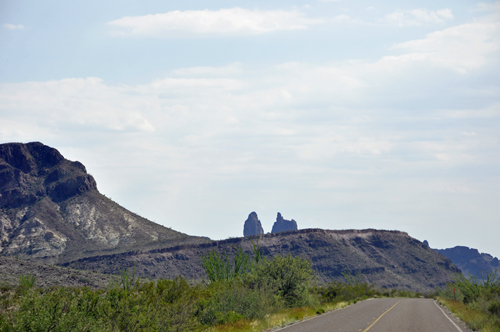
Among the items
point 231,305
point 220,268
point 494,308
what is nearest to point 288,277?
point 220,268

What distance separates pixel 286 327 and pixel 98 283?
4215 cm

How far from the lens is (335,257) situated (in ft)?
345

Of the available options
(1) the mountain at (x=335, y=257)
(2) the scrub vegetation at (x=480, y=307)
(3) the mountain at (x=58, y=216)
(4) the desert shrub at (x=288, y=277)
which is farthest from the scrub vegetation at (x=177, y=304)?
(3) the mountain at (x=58, y=216)

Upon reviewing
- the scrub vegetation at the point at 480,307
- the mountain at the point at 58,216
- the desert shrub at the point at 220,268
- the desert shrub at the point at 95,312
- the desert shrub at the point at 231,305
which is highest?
the mountain at the point at 58,216

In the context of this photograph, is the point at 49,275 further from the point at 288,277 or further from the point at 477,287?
the point at 477,287

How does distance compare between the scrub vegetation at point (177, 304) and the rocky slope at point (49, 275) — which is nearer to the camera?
the scrub vegetation at point (177, 304)

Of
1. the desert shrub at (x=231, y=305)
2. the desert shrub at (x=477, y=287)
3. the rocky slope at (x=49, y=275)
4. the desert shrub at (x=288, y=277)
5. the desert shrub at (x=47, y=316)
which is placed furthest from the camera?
the rocky slope at (x=49, y=275)

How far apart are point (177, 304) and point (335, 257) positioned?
9415 centimetres

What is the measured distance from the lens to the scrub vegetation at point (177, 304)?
9969mm

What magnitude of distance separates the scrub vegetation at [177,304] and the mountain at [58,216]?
63314 millimetres

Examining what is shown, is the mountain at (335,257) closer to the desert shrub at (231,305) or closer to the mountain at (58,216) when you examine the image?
the mountain at (58,216)

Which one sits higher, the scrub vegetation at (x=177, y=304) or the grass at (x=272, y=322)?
the scrub vegetation at (x=177, y=304)

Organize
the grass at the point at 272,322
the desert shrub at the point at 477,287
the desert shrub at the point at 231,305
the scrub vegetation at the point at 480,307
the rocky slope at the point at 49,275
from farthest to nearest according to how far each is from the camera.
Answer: the rocky slope at the point at 49,275, the desert shrub at the point at 477,287, the scrub vegetation at the point at 480,307, the desert shrub at the point at 231,305, the grass at the point at 272,322

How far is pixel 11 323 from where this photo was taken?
411 inches
